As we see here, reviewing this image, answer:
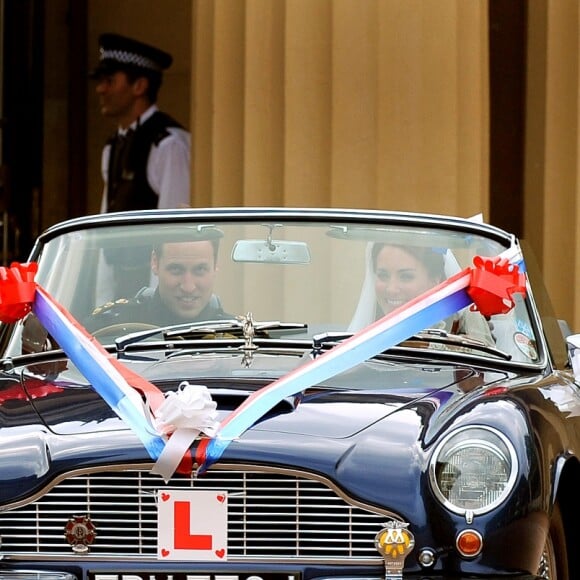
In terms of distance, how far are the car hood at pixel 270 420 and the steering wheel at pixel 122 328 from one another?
454mm

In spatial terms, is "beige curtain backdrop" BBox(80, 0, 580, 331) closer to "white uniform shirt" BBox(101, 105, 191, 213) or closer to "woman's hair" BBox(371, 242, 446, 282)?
"white uniform shirt" BBox(101, 105, 191, 213)

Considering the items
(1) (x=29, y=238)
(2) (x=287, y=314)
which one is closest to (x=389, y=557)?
(2) (x=287, y=314)

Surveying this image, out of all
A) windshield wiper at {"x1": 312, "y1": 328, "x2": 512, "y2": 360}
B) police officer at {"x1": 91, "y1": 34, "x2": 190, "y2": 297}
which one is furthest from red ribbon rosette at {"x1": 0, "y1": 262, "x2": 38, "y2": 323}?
police officer at {"x1": 91, "y1": 34, "x2": 190, "y2": 297}

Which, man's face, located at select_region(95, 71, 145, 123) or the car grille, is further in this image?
man's face, located at select_region(95, 71, 145, 123)

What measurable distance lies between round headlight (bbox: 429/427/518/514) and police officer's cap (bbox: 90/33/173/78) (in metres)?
5.69

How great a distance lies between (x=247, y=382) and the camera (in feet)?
12.6

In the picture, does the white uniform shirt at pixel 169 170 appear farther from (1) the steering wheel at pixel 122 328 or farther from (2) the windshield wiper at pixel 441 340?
(2) the windshield wiper at pixel 441 340

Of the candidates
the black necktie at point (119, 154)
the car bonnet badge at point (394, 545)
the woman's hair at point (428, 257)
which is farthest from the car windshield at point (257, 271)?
the black necktie at point (119, 154)

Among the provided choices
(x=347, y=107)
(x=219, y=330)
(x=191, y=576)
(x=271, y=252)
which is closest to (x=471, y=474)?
(x=191, y=576)

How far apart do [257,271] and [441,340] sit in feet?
2.18

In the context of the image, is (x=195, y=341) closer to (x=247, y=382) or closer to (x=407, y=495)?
(x=247, y=382)

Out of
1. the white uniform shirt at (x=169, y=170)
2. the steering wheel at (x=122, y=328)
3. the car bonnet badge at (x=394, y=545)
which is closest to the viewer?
the car bonnet badge at (x=394, y=545)

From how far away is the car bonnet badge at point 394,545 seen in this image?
3.40 metres

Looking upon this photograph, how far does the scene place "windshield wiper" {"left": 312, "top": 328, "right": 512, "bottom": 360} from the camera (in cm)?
428
